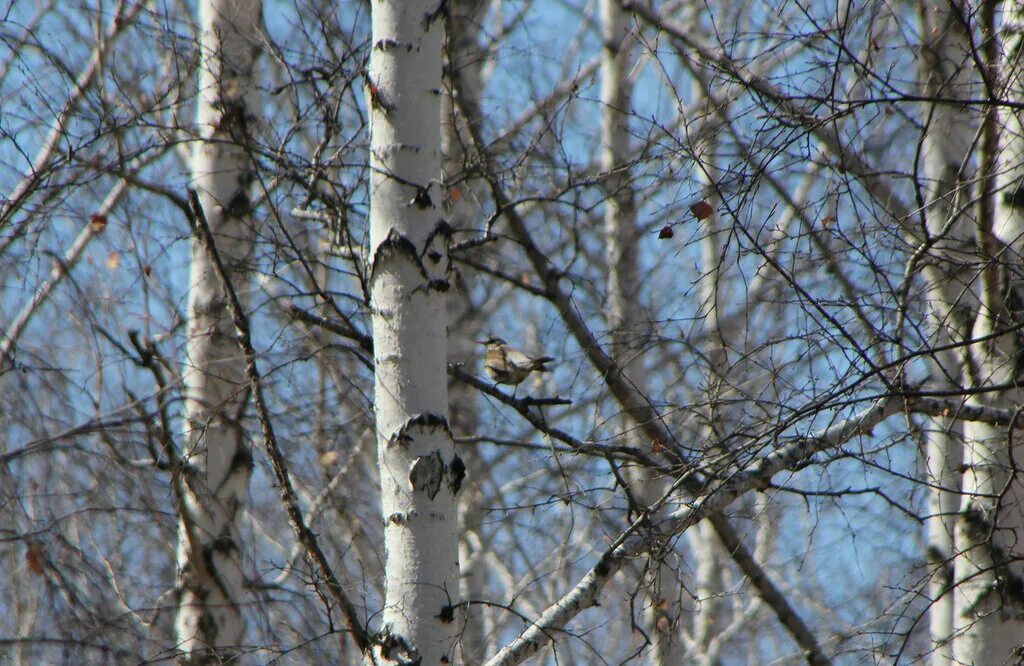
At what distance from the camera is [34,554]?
287 centimetres

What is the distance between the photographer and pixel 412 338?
9.59ft

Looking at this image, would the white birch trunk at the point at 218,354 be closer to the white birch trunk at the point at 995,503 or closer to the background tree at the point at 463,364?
the background tree at the point at 463,364

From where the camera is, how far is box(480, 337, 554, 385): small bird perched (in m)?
4.64

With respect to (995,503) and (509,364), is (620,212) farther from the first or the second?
(995,503)

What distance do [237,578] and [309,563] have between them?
3.73 ft

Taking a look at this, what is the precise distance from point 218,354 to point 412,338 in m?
1.31

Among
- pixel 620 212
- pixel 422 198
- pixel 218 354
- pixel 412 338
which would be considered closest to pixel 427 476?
pixel 412 338

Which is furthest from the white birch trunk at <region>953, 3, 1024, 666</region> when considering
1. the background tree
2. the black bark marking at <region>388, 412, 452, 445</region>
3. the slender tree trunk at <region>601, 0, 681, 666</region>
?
the black bark marking at <region>388, 412, 452, 445</region>

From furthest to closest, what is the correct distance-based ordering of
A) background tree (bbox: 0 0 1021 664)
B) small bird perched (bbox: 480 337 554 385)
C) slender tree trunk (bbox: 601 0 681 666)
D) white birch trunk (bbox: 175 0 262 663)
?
slender tree trunk (bbox: 601 0 681 666), small bird perched (bbox: 480 337 554 385), white birch trunk (bbox: 175 0 262 663), background tree (bbox: 0 0 1021 664)

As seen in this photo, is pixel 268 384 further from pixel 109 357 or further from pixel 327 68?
pixel 327 68

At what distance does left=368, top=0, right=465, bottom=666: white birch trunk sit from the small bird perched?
160 centimetres

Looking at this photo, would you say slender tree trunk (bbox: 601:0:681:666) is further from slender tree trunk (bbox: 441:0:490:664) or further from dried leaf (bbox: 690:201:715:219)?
dried leaf (bbox: 690:201:715:219)

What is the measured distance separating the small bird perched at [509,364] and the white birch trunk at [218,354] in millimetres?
1182

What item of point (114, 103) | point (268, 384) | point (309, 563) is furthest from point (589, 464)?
point (114, 103)
